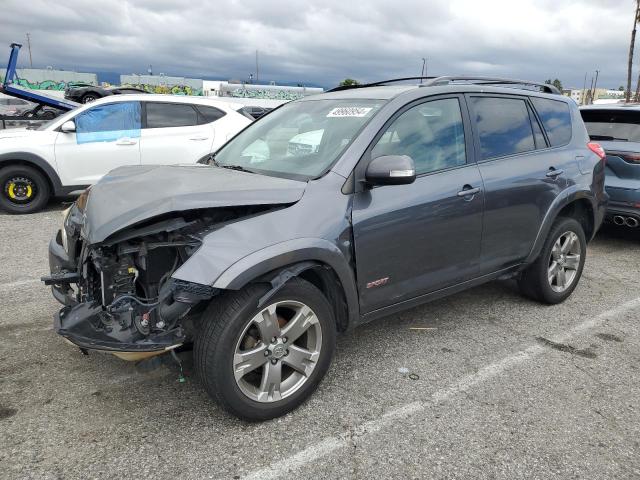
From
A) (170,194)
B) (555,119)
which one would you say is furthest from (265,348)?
(555,119)

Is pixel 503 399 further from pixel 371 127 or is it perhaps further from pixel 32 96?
pixel 32 96

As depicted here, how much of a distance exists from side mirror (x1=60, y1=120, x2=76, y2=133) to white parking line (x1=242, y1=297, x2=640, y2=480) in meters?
6.67

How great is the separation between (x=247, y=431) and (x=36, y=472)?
96 cm

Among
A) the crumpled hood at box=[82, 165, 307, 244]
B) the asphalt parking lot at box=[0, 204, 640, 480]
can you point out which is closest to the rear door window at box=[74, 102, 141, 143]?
the asphalt parking lot at box=[0, 204, 640, 480]

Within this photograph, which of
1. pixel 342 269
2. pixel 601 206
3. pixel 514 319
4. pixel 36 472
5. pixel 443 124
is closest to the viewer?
pixel 36 472

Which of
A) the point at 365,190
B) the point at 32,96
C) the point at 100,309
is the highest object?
the point at 32,96

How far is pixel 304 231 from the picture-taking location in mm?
2740

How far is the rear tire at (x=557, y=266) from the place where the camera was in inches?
169

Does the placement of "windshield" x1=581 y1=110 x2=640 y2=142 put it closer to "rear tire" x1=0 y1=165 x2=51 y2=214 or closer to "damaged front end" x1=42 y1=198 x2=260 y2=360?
"damaged front end" x1=42 y1=198 x2=260 y2=360

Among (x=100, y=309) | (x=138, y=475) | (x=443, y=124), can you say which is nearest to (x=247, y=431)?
(x=138, y=475)

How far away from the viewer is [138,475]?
7.70 feet

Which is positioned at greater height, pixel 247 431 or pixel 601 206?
pixel 601 206

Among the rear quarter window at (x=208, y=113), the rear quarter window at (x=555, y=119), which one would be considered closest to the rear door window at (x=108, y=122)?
the rear quarter window at (x=208, y=113)

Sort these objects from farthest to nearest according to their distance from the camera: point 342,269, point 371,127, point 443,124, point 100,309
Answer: point 443,124
point 371,127
point 342,269
point 100,309
